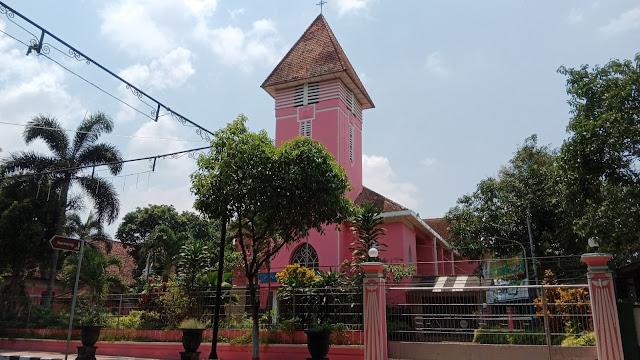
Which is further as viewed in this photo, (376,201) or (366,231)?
(376,201)

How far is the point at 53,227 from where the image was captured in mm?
22719

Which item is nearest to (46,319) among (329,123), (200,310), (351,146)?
(200,310)

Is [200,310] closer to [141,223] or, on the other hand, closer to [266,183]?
[266,183]

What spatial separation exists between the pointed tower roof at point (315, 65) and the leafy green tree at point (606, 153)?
1229cm

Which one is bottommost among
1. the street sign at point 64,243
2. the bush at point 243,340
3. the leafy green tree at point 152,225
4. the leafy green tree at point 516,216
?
the bush at point 243,340

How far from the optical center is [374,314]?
33.2 feet

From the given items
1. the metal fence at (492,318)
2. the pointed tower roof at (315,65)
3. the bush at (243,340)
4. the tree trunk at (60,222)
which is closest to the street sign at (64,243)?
the bush at (243,340)

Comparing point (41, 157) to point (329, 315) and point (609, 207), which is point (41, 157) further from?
point (609, 207)

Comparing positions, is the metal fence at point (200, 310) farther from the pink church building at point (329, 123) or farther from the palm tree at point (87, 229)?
the palm tree at point (87, 229)

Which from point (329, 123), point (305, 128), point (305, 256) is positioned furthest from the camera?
point (305, 128)

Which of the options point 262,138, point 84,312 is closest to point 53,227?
point 84,312

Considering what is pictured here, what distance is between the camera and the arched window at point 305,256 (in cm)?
2134

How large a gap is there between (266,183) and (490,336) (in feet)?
19.3

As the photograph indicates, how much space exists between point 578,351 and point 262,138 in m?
8.19
